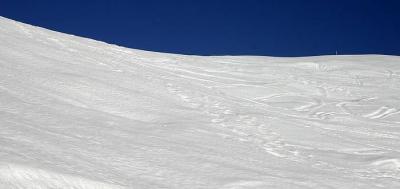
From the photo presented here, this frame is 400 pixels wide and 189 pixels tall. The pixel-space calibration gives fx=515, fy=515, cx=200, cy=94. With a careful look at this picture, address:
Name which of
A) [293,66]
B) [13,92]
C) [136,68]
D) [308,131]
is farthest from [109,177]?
[293,66]

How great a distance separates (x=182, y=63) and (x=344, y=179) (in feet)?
38.6

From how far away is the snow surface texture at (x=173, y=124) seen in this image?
4664 mm

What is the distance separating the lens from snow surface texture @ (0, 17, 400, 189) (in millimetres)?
4664

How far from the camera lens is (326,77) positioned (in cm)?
1770

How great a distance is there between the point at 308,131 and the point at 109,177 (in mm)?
5260

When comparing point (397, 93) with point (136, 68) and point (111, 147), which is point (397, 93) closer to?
point (136, 68)

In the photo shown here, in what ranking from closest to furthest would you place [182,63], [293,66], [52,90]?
1. [52,90]
2. [182,63]
3. [293,66]

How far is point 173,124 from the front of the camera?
777 centimetres

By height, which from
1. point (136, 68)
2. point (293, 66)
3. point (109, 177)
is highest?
point (293, 66)

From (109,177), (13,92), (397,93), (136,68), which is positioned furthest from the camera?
(397,93)

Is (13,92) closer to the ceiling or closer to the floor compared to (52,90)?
closer to the floor

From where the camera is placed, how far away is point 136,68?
44.9 feet

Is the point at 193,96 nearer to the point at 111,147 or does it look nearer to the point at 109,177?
the point at 111,147

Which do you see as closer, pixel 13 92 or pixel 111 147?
pixel 111 147
